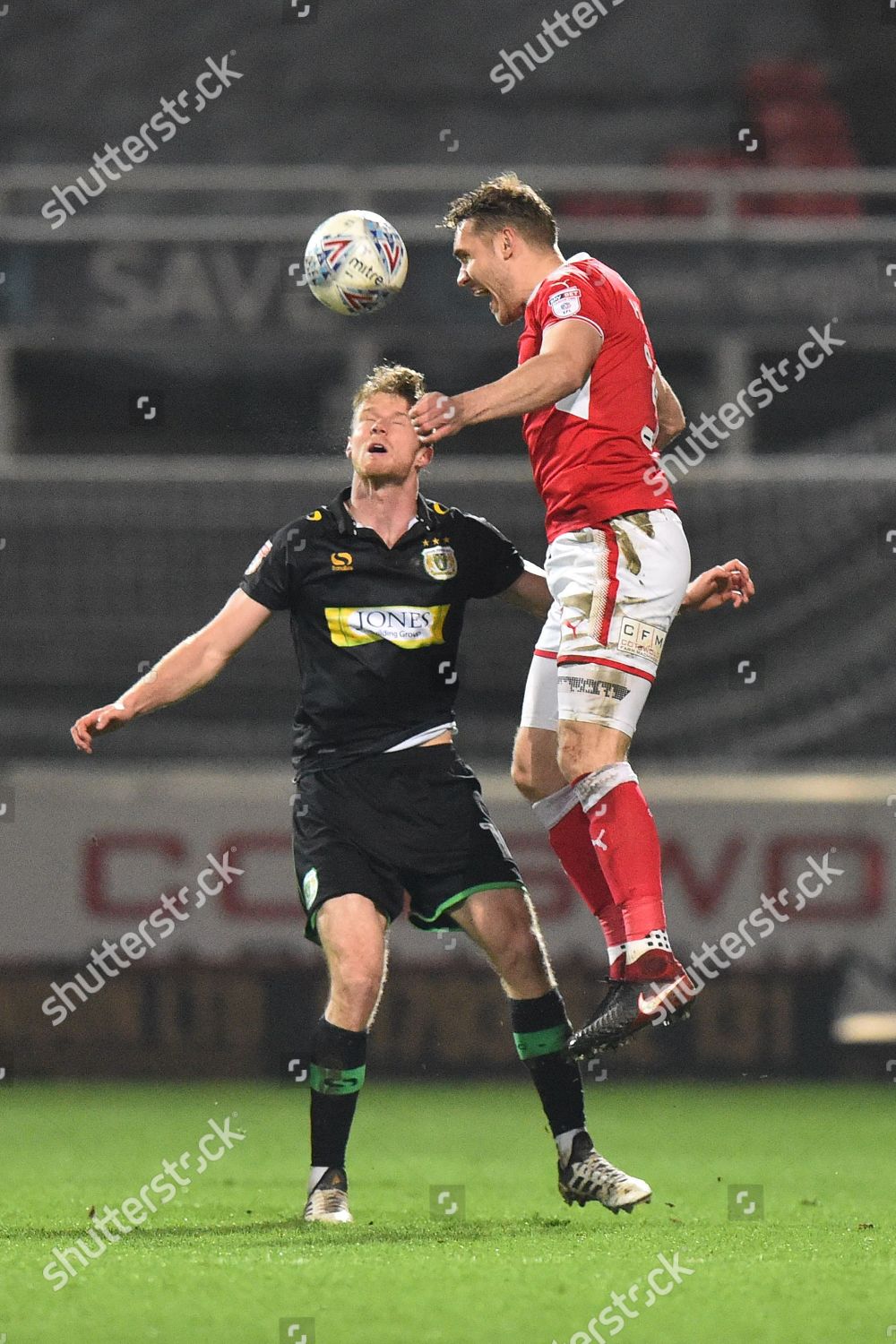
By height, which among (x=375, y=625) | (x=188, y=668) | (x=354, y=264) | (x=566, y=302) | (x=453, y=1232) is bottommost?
(x=453, y=1232)

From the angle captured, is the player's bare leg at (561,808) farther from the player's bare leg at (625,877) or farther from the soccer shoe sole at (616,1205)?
the soccer shoe sole at (616,1205)

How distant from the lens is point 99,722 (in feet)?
15.8

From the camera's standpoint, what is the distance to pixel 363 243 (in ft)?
16.7

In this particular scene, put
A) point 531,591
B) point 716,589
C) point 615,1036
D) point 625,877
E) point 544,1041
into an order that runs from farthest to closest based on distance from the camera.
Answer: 1. point 531,591
2. point 716,589
3. point 544,1041
4. point 625,877
5. point 615,1036

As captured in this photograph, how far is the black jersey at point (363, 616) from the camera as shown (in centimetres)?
495

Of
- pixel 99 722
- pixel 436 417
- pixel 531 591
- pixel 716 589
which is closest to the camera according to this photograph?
pixel 436 417

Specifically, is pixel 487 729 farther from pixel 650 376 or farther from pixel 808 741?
pixel 650 376

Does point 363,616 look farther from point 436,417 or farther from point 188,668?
point 436,417

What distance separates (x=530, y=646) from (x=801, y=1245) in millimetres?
6352

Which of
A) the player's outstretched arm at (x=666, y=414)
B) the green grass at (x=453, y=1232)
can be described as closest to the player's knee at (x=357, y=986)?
the green grass at (x=453, y=1232)

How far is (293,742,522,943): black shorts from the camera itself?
15.9ft

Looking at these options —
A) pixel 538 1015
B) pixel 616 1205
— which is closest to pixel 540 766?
pixel 538 1015

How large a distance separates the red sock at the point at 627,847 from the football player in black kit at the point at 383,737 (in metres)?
0.34

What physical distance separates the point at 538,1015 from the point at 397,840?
1.81 ft
